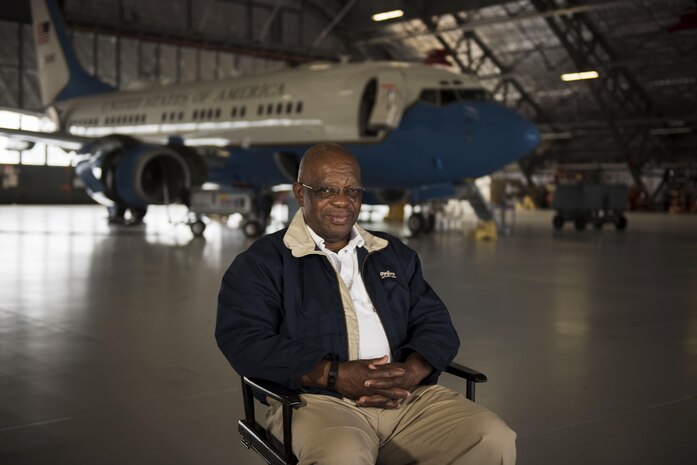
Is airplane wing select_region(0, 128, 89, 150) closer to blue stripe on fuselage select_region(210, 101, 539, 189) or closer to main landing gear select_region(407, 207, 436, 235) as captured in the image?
blue stripe on fuselage select_region(210, 101, 539, 189)

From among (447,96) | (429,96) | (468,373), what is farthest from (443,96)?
(468,373)

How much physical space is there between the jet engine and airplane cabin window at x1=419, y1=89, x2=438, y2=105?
408 centimetres

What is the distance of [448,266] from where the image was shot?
9.09 m

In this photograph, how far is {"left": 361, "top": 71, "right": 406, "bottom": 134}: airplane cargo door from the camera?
1203 centimetres

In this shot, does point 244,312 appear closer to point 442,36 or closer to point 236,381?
point 236,381

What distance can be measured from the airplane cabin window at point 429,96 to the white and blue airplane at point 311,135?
16 millimetres

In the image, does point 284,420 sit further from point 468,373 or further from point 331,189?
point 331,189

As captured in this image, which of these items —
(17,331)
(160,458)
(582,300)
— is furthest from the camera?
(582,300)

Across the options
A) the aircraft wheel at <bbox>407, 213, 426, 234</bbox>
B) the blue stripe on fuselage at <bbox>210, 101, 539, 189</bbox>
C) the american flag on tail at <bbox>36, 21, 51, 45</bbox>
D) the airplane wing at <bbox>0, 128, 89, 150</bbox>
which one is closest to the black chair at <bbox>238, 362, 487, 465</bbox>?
the blue stripe on fuselage at <bbox>210, 101, 539, 189</bbox>

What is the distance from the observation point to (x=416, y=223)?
14.2 meters

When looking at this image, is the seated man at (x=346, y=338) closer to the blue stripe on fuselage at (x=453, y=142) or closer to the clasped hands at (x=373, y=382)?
the clasped hands at (x=373, y=382)

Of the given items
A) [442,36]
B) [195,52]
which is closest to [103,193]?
[195,52]

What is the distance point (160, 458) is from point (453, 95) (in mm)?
10516

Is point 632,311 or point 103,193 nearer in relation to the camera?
point 632,311
